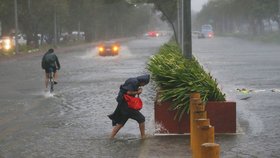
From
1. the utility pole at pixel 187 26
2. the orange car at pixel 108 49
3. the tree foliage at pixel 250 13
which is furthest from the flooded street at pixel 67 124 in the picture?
the tree foliage at pixel 250 13

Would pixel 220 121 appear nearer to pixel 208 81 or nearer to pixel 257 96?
pixel 208 81

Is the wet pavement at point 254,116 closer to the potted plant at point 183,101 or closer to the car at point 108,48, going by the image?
the potted plant at point 183,101

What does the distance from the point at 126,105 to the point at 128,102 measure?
0.08 m

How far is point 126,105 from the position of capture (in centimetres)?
1055

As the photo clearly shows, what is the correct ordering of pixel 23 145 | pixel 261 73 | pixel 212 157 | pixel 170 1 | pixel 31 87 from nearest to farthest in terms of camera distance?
pixel 212 157 → pixel 23 145 → pixel 31 87 → pixel 261 73 → pixel 170 1

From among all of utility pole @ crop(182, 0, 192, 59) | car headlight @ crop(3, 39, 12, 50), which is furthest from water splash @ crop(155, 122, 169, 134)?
car headlight @ crop(3, 39, 12, 50)

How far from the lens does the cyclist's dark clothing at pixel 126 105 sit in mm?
10414

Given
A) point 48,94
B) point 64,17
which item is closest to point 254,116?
point 48,94

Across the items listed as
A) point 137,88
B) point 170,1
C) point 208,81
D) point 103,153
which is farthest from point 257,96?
point 170,1

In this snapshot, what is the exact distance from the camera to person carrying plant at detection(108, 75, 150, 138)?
410 inches

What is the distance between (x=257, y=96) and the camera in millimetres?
16766

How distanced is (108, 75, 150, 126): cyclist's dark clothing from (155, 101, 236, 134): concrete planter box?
17.0 inches

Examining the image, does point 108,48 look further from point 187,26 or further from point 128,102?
point 128,102

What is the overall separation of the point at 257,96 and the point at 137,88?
7.23 metres
